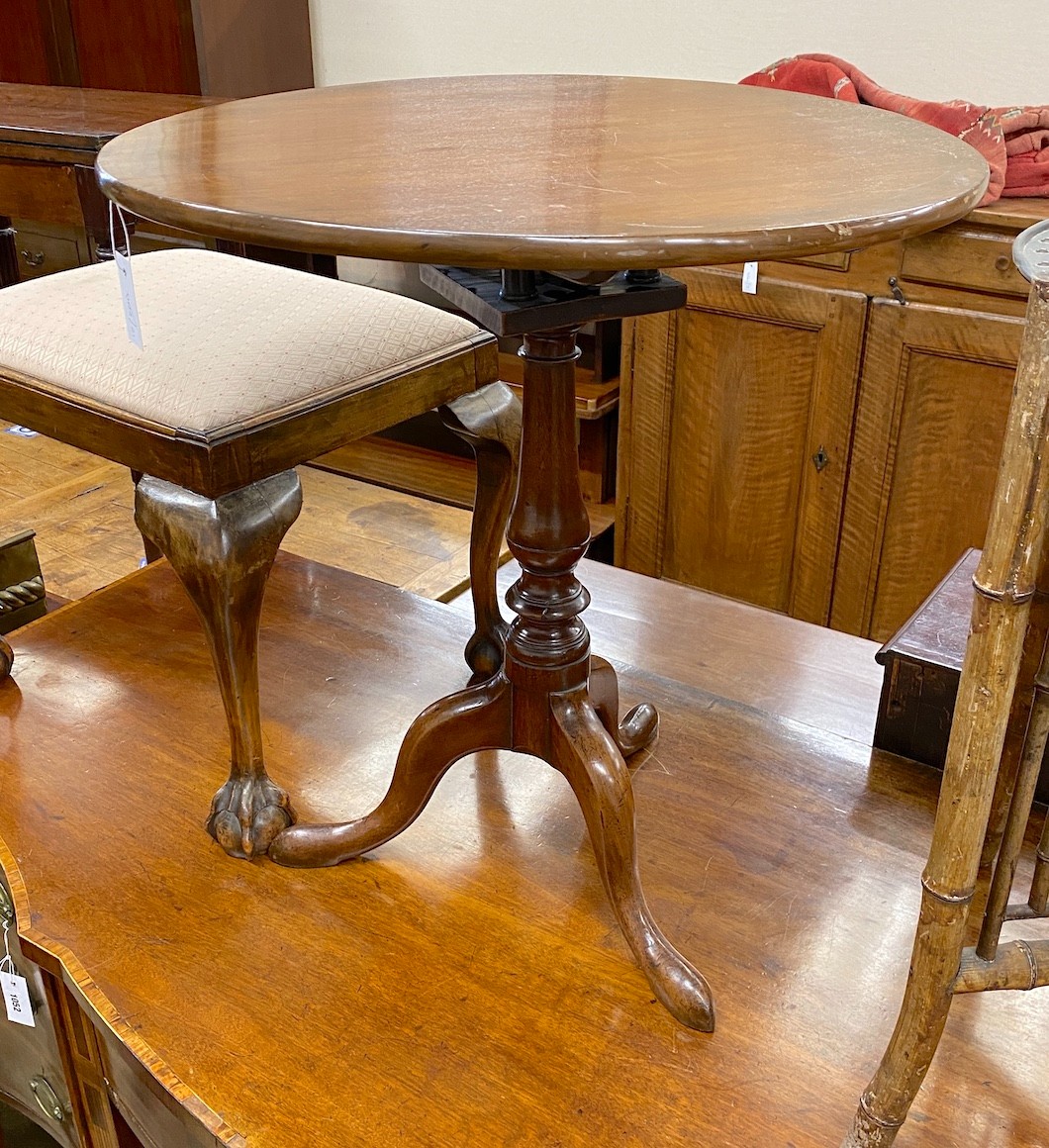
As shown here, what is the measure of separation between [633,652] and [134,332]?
82cm

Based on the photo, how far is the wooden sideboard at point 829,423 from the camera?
188 centimetres

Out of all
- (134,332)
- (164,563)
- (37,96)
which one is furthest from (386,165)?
(37,96)

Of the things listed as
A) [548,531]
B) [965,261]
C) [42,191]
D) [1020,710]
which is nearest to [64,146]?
[42,191]

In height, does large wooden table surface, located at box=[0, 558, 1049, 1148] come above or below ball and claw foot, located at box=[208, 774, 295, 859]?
below

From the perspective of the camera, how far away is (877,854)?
119 cm

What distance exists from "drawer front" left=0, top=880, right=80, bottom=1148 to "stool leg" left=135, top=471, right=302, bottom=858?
254 mm

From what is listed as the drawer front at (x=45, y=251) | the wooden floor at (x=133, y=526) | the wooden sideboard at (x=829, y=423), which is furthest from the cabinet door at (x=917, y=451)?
the drawer front at (x=45, y=251)

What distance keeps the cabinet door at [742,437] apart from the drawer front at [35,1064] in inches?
58.0

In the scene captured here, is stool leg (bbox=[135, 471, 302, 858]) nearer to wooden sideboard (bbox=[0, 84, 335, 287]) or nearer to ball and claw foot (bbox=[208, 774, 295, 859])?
ball and claw foot (bbox=[208, 774, 295, 859])

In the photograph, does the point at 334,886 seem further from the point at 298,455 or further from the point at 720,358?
the point at 720,358

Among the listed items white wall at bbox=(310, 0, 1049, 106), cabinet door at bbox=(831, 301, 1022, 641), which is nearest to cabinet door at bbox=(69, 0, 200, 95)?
white wall at bbox=(310, 0, 1049, 106)

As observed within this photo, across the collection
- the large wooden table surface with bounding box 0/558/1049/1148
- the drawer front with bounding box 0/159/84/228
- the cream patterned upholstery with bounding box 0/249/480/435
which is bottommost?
the large wooden table surface with bounding box 0/558/1049/1148

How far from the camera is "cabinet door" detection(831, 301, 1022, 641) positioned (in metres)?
1.89

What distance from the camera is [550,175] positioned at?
0.87m
